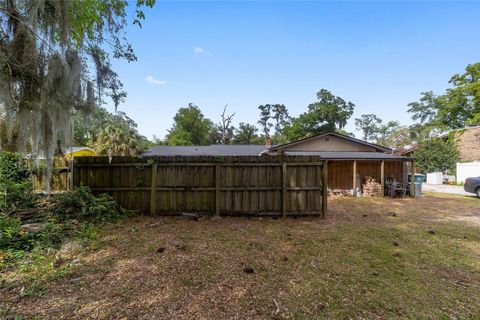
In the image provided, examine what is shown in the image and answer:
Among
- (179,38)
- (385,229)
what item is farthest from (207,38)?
(385,229)

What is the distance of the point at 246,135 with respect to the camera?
46.3 metres

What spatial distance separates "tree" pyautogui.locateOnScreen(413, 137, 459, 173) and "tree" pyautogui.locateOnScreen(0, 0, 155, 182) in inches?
1053

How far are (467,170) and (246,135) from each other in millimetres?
33230

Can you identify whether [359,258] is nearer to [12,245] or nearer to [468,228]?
[468,228]

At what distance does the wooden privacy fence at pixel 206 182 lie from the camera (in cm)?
575

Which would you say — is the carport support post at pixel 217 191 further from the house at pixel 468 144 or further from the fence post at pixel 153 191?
the house at pixel 468 144

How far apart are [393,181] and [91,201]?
13050mm

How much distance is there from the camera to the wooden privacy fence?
5.75 meters

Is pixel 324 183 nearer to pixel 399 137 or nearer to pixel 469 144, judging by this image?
pixel 469 144

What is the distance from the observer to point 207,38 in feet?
29.7

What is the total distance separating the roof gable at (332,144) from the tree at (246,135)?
30.7 metres

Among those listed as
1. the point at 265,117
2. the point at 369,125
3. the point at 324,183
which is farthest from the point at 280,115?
the point at 324,183

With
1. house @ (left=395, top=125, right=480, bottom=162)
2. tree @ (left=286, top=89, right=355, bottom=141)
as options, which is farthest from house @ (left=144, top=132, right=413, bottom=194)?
tree @ (left=286, top=89, right=355, bottom=141)

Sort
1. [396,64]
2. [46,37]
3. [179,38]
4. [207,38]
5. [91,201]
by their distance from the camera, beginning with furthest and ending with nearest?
1. [396,64]
2. [207,38]
3. [179,38]
4. [91,201]
5. [46,37]
